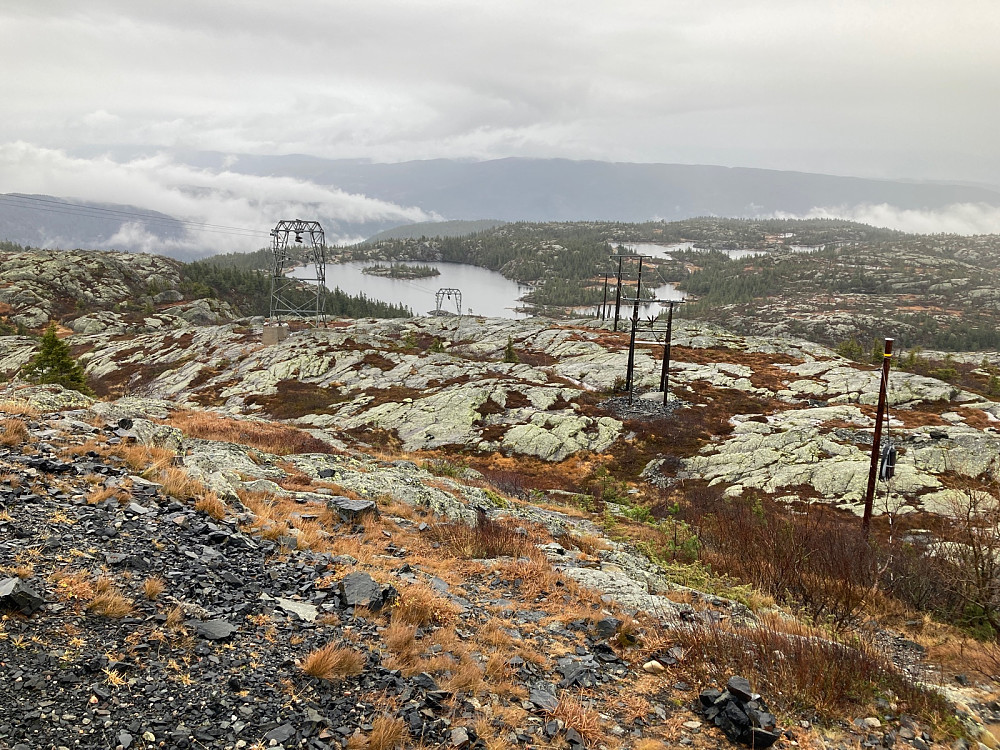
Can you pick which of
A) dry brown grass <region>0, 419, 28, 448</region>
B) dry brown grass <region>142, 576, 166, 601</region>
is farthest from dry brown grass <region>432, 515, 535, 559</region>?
dry brown grass <region>0, 419, 28, 448</region>

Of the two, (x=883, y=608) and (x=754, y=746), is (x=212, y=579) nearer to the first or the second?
(x=754, y=746)

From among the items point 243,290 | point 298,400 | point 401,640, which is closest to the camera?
point 401,640

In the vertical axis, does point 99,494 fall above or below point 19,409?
below

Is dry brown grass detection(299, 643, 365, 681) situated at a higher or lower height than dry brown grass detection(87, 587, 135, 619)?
lower

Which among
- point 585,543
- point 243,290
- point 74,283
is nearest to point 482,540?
point 585,543

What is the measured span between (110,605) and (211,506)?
4255 mm

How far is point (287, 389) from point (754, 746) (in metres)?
55.0

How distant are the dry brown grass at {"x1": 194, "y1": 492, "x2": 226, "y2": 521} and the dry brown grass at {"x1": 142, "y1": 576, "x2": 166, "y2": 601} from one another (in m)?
3.16

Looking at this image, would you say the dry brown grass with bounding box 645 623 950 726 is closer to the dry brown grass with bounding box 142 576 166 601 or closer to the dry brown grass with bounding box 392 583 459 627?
the dry brown grass with bounding box 392 583 459 627

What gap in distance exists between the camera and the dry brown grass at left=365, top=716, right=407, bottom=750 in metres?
5.43

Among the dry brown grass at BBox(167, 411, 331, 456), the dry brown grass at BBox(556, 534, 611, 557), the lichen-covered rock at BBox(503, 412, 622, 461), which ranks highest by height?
the dry brown grass at BBox(167, 411, 331, 456)

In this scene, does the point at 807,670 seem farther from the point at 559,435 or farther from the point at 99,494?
the point at 559,435

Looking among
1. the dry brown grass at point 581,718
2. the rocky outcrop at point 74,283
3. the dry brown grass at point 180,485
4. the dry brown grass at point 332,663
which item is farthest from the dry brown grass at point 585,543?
the rocky outcrop at point 74,283

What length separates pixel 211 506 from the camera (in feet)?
34.3
